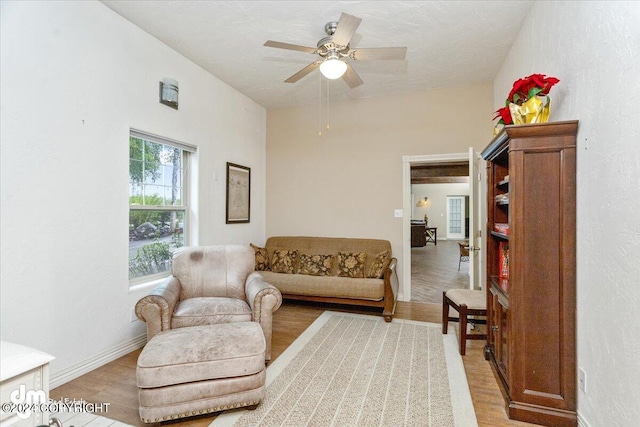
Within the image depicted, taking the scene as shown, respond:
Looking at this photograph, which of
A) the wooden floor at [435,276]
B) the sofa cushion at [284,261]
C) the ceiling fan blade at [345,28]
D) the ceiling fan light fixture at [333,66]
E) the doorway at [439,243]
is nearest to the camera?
the ceiling fan blade at [345,28]

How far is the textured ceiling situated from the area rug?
2.98 metres

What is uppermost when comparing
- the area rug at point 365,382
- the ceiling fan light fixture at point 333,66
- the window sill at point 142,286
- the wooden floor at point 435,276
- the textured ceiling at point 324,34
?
the textured ceiling at point 324,34

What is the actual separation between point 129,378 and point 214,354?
1.07 metres

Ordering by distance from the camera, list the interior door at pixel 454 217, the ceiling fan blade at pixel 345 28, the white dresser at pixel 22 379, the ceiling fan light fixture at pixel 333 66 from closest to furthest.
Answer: the white dresser at pixel 22 379, the ceiling fan blade at pixel 345 28, the ceiling fan light fixture at pixel 333 66, the interior door at pixel 454 217

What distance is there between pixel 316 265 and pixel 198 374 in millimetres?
2546

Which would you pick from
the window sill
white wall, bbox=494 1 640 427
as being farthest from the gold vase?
the window sill

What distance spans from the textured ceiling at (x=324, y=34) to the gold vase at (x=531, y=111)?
119cm

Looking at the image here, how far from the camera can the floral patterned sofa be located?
12.3 ft

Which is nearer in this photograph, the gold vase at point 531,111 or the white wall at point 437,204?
the gold vase at point 531,111

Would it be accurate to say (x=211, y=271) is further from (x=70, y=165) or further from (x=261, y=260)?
(x=261, y=260)

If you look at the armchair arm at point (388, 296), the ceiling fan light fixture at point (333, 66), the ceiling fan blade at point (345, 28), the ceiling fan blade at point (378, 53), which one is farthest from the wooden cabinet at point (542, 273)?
the armchair arm at point (388, 296)

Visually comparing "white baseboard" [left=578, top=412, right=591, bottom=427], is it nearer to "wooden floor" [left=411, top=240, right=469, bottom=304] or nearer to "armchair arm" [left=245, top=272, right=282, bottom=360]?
"armchair arm" [left=245, top=272, right=282, bottom=360]

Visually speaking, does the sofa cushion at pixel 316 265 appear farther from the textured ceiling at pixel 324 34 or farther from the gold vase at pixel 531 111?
the gold vase at pixel 531 111

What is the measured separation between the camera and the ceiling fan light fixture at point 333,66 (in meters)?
2.49
